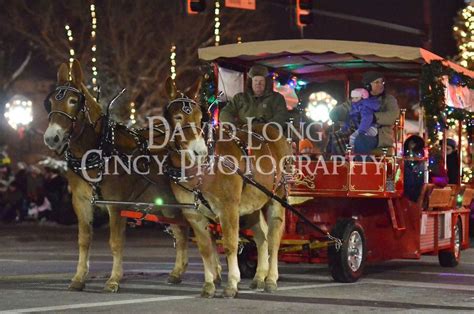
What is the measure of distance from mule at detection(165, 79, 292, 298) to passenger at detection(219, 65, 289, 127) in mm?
432

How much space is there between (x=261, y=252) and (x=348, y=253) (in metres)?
1.27

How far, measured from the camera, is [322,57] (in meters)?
15.2

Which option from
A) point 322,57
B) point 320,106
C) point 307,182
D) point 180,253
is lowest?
point 180,253

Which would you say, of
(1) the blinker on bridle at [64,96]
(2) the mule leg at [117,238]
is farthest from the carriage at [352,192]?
(1) the blinker on bridle at [64,96]

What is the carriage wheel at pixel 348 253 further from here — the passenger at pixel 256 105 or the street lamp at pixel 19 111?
the street lamp at pixel 19 111

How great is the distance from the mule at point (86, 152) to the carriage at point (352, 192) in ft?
6.63

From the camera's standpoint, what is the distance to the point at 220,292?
1248 cm

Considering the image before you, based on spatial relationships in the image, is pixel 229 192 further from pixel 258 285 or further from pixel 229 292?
pixel 258 285

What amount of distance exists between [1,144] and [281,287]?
37.3 m

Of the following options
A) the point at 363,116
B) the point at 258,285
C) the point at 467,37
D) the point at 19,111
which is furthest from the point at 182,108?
the point at 19,111

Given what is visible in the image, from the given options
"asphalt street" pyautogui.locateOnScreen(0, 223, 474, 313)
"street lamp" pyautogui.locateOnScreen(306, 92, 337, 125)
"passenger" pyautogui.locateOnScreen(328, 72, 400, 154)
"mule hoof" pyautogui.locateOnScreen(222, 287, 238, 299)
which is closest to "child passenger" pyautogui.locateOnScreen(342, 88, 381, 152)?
"passenger" pyautogui.locateOnScreen(328, 72, 400, 154)

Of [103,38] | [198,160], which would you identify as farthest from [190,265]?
[103,38]

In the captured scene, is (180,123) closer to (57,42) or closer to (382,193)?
(382,193)

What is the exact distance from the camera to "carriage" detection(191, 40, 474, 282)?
46.0ft
